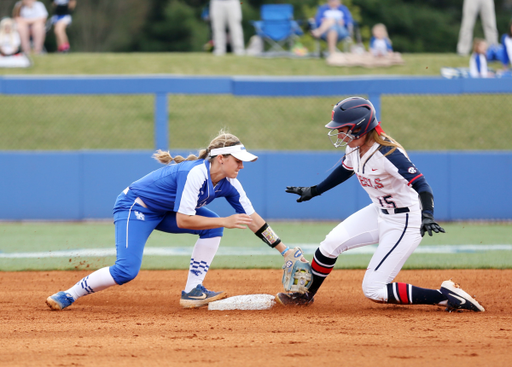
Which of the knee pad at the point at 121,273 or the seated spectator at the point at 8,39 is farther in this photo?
the seated spectator at the point at 8,39

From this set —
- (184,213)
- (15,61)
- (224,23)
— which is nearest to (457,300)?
(184,213)

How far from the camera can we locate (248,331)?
443 cm

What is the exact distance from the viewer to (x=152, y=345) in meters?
4.01

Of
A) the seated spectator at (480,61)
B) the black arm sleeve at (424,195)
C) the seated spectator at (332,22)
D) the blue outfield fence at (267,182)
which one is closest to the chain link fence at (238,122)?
the seated spectator at (480,61)

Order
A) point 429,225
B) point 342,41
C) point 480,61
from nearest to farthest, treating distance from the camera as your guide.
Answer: point 429,225 → point 480,61 → point 342,41

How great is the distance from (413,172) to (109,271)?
8.46ft

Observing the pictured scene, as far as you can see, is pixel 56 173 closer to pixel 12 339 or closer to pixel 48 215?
pixel 48 215

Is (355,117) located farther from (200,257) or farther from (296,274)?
(200,257)

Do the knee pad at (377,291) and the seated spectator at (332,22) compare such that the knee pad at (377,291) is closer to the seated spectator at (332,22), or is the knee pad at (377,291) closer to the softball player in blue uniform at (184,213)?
the softball player in blue uniform at (184,213)

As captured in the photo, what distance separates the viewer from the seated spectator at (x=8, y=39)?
15.8 metres

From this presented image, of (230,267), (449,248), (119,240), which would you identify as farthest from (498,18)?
(119,240)

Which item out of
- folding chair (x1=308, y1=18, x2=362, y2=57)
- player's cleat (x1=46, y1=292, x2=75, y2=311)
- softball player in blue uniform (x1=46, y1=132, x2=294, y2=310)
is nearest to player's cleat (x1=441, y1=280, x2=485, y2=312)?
softball player in blue uniform (x1=46, y1=132, x2=294, y2=310)

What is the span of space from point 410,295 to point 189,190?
199 cm

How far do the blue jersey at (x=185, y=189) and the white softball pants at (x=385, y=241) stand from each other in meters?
0.95
